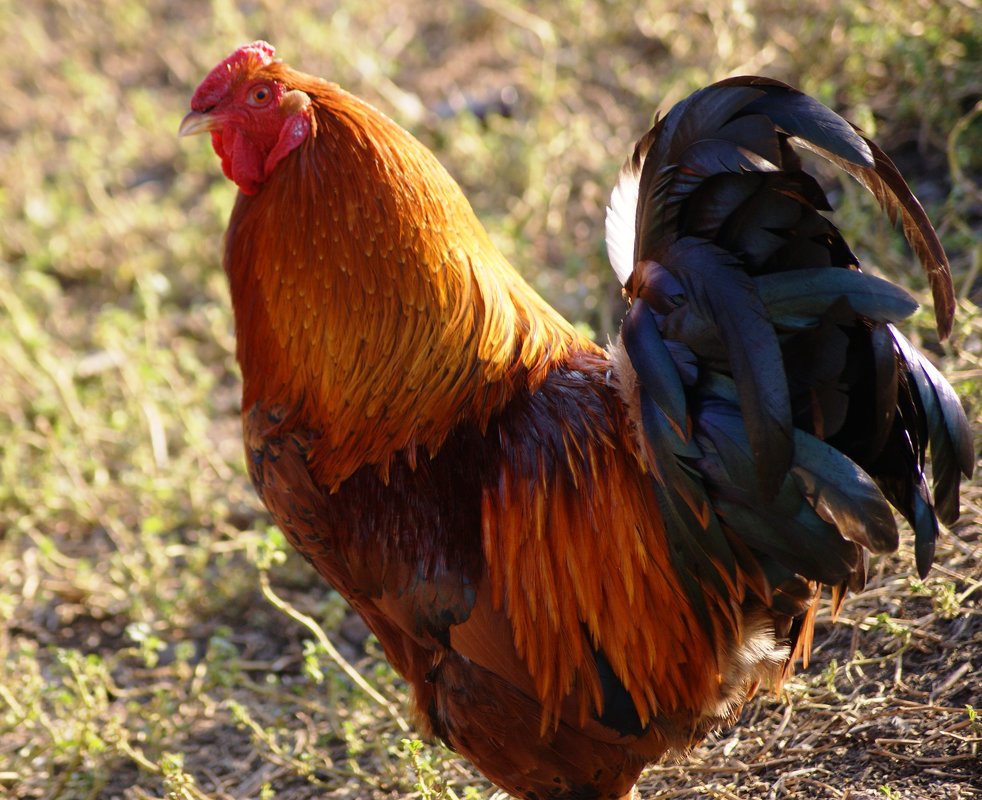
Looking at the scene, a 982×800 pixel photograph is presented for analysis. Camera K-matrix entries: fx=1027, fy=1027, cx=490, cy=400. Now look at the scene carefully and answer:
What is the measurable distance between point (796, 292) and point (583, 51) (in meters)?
4.40

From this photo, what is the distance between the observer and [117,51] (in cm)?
780

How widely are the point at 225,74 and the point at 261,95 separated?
0.16 metres

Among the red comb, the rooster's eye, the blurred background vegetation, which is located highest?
the red comb

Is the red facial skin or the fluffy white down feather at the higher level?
the red facial skin

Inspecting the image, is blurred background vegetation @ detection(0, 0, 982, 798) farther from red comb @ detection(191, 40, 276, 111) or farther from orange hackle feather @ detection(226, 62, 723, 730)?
red comb @ detection(191, 40, 276, 111)

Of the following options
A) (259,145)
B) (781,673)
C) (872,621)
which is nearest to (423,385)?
(259,145)

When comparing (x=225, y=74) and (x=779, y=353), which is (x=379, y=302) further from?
(x=779, y=353)

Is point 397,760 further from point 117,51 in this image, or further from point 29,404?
point 117,51

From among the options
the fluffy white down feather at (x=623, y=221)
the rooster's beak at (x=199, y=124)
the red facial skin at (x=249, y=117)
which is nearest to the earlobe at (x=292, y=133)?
the red facial skin at (x=249, y=117)

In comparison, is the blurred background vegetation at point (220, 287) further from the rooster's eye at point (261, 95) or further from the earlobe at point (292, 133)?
the rooster's eye at point (261, 95)

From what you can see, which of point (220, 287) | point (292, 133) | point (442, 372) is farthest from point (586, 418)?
point (220, 287)

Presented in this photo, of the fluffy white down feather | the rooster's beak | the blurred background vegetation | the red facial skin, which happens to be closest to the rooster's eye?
the red facial skin

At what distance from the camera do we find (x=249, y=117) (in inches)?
113

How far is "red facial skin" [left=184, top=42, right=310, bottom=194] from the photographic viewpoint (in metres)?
2.83
